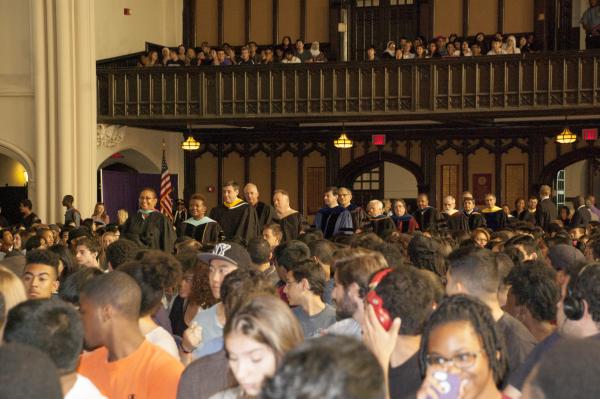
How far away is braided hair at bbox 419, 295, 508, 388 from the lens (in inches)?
152

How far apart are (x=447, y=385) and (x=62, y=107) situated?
778 inches

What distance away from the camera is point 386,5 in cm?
2655

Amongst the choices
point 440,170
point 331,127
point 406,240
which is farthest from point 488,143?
point 406,240

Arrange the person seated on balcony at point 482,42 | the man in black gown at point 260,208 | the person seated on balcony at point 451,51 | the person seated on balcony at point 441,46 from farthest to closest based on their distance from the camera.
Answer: the person seated on balcony at point 482,42, the person seated on balcony at point 441,46, the person seated on balcony at point 451,51, the man in black gown at point 260,208

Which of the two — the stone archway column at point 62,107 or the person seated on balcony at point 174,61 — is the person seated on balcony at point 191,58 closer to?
the person seated on balcony at point 174,61

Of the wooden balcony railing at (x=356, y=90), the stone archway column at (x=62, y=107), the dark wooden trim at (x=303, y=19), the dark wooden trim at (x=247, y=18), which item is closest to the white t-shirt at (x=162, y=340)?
the wooden balcony railing at (x=356, y=90)

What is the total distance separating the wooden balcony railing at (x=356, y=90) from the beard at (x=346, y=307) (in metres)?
16.2

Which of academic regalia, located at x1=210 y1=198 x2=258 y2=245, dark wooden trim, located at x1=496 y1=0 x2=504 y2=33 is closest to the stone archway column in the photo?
academic regalia, located at x1=210 y1=198 x2=258 y2=245

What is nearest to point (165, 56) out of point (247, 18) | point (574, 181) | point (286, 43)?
point (286, 43)

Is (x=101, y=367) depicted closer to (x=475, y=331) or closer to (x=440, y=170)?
(x=475, y=331)

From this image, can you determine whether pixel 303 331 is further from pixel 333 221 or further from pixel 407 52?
pixel 407 52

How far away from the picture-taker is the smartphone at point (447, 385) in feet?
11.9

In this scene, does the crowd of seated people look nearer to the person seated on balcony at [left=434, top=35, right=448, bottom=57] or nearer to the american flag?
the person seated on balcony at [left=434, top=35, right=448, bottom=57]

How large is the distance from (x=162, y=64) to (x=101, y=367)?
20.0 m
